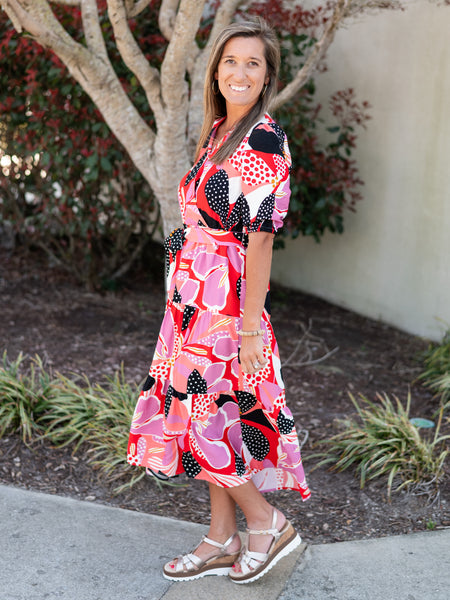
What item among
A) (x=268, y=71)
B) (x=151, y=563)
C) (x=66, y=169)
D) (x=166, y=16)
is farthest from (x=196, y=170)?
(x=66, y=169)

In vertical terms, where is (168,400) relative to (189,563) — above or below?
above

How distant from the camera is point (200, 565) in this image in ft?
8.36

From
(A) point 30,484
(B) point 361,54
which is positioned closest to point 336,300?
(B) point 361,54

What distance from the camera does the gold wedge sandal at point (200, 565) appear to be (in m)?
2.53

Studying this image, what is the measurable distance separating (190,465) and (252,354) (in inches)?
18.7

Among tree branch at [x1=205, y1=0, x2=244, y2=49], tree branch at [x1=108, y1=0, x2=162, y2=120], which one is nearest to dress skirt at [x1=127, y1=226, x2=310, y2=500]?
tree branch at [x1=108, y1=0, x2=162, y2=120]

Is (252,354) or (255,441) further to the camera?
(255,441)

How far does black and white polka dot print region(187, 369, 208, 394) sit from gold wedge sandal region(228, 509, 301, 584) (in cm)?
56

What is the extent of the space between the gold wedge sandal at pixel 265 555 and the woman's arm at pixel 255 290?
2.13ft

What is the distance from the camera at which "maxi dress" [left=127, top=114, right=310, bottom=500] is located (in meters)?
2.21

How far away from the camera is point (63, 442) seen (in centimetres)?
370

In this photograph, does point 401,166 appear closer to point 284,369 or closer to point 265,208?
point 284,369

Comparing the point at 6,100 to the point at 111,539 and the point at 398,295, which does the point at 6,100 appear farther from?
the point at 111,539

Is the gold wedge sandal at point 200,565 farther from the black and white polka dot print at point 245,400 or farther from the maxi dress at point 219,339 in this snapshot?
the black and white polka dot print at point 245,400
